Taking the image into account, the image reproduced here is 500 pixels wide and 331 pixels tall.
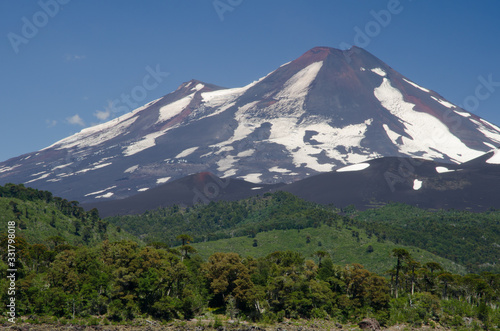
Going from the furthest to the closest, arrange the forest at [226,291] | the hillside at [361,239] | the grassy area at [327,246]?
1. the hillside at [361,239]
2. the grassy area at [327,246]
3. the forest at [226,291]

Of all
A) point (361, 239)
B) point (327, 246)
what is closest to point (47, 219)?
point (327, 246)

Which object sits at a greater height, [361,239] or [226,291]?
[361,239]

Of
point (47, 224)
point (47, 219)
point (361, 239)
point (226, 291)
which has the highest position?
point (47, 219)

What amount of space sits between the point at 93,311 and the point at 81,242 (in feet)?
202

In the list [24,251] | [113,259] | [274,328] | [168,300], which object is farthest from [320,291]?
[24,251]

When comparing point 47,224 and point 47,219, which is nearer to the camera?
point 47,224

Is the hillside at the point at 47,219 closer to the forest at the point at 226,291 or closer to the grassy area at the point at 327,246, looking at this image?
the grassy area at the point at 327,246

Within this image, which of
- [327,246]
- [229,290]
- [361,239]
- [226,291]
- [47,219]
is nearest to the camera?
[226,291]

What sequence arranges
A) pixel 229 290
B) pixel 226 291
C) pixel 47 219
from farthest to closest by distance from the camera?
pixel 47 219 → pixel 229 290 → pixel 226 291

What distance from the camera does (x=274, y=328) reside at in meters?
74.4

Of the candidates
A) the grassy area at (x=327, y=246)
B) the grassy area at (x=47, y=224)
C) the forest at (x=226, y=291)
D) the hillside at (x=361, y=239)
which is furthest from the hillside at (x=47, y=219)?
the forest at (x=226, y=291)

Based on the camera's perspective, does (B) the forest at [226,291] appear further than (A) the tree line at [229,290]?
No

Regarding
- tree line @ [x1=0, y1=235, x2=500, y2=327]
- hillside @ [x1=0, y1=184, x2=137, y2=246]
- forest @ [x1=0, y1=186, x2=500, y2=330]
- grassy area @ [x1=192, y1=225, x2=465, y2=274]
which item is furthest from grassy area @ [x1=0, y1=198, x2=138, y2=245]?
tree line @ [x1=0, y1=235, x2=500, y2=327]

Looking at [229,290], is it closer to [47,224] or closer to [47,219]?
[47,224]
